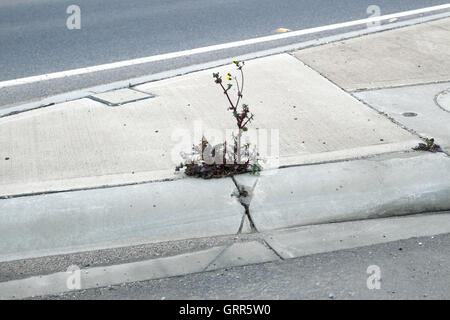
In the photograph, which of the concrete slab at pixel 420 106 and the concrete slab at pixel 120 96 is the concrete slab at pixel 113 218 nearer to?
the concrete slab at pixel 120 96

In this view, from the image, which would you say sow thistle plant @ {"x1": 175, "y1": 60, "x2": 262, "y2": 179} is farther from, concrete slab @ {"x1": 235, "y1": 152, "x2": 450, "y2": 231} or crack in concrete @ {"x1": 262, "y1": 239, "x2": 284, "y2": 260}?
crack in concrete @ {"x1": 262, "y1": 239, "x2": 284, "y2": 260}

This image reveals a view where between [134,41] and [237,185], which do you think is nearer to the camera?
[237,185]

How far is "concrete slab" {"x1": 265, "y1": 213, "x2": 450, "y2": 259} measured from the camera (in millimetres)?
3912

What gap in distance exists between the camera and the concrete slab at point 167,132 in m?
4.59

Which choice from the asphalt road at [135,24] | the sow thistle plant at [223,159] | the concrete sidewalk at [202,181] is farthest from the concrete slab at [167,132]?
the asphalt road at [135,24]

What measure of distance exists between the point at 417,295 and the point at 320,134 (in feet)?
6.41

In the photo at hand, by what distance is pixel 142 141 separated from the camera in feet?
16.5

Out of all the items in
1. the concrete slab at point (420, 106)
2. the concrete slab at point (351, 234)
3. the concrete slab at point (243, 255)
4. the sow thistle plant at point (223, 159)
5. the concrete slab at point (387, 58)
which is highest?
the concrete slab at point (387, 58)

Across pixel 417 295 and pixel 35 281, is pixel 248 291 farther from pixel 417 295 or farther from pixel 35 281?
pixel 35 281

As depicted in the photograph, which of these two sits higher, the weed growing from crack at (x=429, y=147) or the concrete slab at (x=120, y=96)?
the concrete slab at (x=120, y=96)

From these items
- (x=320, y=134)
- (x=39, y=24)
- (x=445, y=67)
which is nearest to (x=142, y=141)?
(x=320, y=134)

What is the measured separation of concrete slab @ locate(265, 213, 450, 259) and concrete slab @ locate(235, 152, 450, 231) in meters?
0.08

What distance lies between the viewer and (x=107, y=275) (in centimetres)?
367

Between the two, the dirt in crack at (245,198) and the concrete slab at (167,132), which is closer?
the dirt in crack at (245,198)
